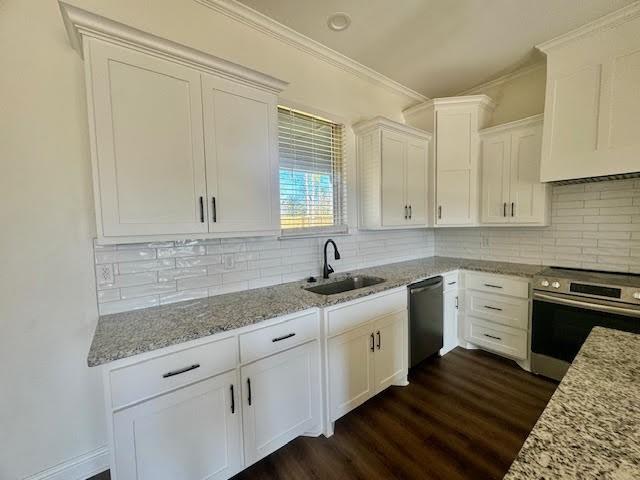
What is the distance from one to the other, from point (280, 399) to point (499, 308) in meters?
2.27

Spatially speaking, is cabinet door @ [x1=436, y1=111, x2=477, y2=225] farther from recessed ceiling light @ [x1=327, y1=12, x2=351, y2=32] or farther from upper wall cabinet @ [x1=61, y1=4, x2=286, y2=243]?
upper wall cabinet @ [x1=61, y1=4, x2=286, y2=243]

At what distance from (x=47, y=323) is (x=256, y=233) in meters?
1.20

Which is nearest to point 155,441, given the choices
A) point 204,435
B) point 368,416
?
point 204,435

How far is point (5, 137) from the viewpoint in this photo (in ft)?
4.45

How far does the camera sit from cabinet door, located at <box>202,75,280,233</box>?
5.25ft

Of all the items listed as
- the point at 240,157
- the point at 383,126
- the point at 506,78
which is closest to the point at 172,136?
the point at 240,157

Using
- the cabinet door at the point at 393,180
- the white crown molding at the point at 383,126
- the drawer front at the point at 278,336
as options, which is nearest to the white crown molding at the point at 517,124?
the white crown molding at the point at 383,126

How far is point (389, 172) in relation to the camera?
2.69 metres

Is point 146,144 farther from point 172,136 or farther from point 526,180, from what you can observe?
point 526,180

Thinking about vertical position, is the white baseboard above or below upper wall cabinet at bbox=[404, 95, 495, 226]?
below

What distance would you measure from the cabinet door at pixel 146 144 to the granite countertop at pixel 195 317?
48 cm

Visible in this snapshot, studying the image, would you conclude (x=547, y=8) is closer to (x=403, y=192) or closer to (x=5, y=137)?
(x=403, y=192)

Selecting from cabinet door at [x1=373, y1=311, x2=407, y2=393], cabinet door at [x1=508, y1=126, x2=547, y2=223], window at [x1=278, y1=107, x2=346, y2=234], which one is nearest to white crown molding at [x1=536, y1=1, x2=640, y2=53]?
cabinet door at [x1=508, y1=126, x2=547, y2=223]

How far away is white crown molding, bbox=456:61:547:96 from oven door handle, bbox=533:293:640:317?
227 centimetres
